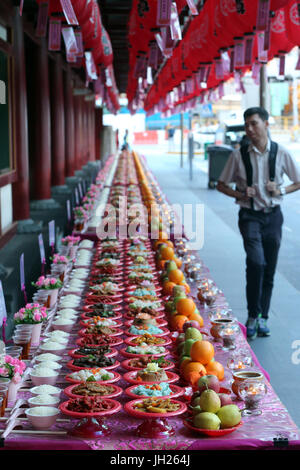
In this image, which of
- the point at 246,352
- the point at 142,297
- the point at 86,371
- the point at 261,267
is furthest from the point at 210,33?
the point at 86,371

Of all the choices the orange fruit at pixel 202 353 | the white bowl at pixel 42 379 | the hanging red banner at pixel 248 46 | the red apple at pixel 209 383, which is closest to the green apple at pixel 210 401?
the red apple at pixel 209 383

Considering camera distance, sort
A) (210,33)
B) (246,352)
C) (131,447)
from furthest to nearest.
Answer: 1. (210,33)
2. (246,352)
3. (131,447)

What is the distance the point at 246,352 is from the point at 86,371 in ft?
3.25

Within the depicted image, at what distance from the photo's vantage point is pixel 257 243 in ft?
20.1

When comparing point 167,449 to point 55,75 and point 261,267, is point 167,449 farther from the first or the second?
point 55,75

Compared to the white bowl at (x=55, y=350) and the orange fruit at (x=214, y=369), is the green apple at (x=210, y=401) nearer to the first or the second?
the orange fruit at (x=214, y=369)

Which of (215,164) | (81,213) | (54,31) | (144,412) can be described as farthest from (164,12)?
(215,164)

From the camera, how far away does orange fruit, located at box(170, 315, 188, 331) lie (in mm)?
4000

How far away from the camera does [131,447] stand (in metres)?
2.58

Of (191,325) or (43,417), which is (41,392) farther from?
(191,325)

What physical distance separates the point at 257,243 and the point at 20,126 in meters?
7.00

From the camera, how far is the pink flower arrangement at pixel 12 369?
3.04 metres

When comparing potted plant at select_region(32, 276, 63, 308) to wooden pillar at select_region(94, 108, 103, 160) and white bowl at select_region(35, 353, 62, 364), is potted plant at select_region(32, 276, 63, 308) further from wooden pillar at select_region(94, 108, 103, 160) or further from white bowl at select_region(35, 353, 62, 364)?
wooden pillar at select_region(94, 108, 103, 160)
